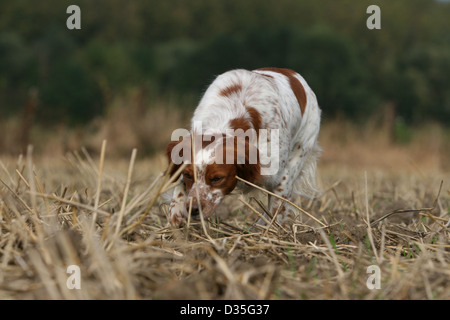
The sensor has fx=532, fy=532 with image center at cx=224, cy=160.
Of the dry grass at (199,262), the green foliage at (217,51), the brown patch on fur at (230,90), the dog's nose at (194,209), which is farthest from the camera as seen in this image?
the green foliage at (217,51)

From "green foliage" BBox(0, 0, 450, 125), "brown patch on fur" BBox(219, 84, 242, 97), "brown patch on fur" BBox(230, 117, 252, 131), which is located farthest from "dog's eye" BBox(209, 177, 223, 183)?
"green foliage" BBox(0, 0, 450, 125)

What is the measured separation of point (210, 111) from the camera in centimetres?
313

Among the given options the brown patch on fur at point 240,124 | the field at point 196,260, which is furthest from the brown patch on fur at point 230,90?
the field at point 196,260

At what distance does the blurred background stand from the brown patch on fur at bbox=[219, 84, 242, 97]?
0.52m

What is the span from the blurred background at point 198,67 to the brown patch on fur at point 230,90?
0.52m

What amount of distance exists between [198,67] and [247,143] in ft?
65.9

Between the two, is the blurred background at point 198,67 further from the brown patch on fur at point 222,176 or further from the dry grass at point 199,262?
the dry grass at point 199,262

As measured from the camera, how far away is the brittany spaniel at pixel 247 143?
272cm

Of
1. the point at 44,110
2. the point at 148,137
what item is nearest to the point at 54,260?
the point at 148,137

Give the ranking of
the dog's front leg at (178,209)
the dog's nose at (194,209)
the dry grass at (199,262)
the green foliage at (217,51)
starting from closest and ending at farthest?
the dry grass at (199,262) < the dog's nose at (194,209) < the dog's front leg at (178,209) < the green foliage at (217,51)

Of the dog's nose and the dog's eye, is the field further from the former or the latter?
the dog's eye

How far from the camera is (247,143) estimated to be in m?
2.91

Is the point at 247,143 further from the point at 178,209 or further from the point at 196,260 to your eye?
the point at 196,260
